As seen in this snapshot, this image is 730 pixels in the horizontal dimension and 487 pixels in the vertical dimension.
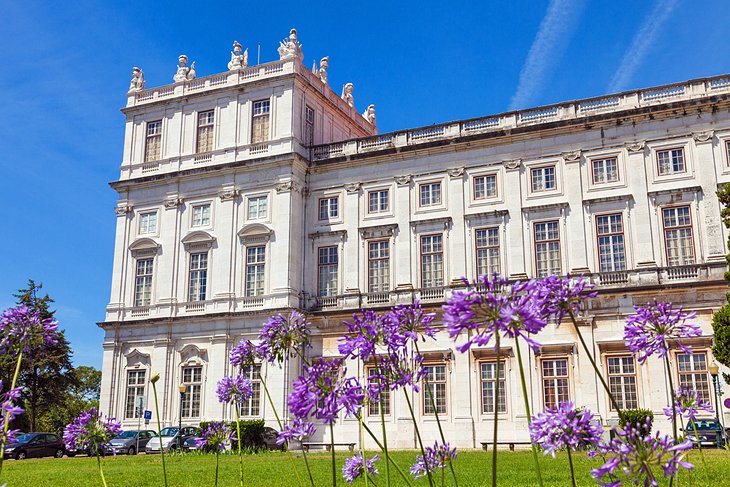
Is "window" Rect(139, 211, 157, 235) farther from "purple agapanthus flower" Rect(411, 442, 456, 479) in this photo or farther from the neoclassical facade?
"purple agapanthus flower" Rect(411, 442, 456, 479)

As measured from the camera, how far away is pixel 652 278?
94.2 feet

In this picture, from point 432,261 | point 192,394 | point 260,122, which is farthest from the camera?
point 260,122

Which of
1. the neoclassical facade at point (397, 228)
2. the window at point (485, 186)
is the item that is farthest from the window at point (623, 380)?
the window at point (485, 186)

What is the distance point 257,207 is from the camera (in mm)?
35969

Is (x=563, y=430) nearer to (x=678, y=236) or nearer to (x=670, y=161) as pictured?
(x=678, y=236)

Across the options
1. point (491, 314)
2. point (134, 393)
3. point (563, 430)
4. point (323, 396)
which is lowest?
point (563, 430)

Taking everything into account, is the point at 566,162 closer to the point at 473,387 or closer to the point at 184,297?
the point at 473,387

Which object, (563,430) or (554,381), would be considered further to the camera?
(554,381)

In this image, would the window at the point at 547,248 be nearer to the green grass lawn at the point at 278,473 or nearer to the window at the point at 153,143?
the green grass lawn at the point at 278,473

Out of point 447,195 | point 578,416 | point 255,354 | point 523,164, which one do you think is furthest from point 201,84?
point 578,416

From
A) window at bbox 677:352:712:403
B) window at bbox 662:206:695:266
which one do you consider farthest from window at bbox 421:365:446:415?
window at bbox 662:206:695:266

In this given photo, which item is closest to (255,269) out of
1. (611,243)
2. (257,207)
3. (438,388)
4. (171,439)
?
(257,207)

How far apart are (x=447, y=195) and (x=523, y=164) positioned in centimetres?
352

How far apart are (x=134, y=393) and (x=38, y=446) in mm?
5212
